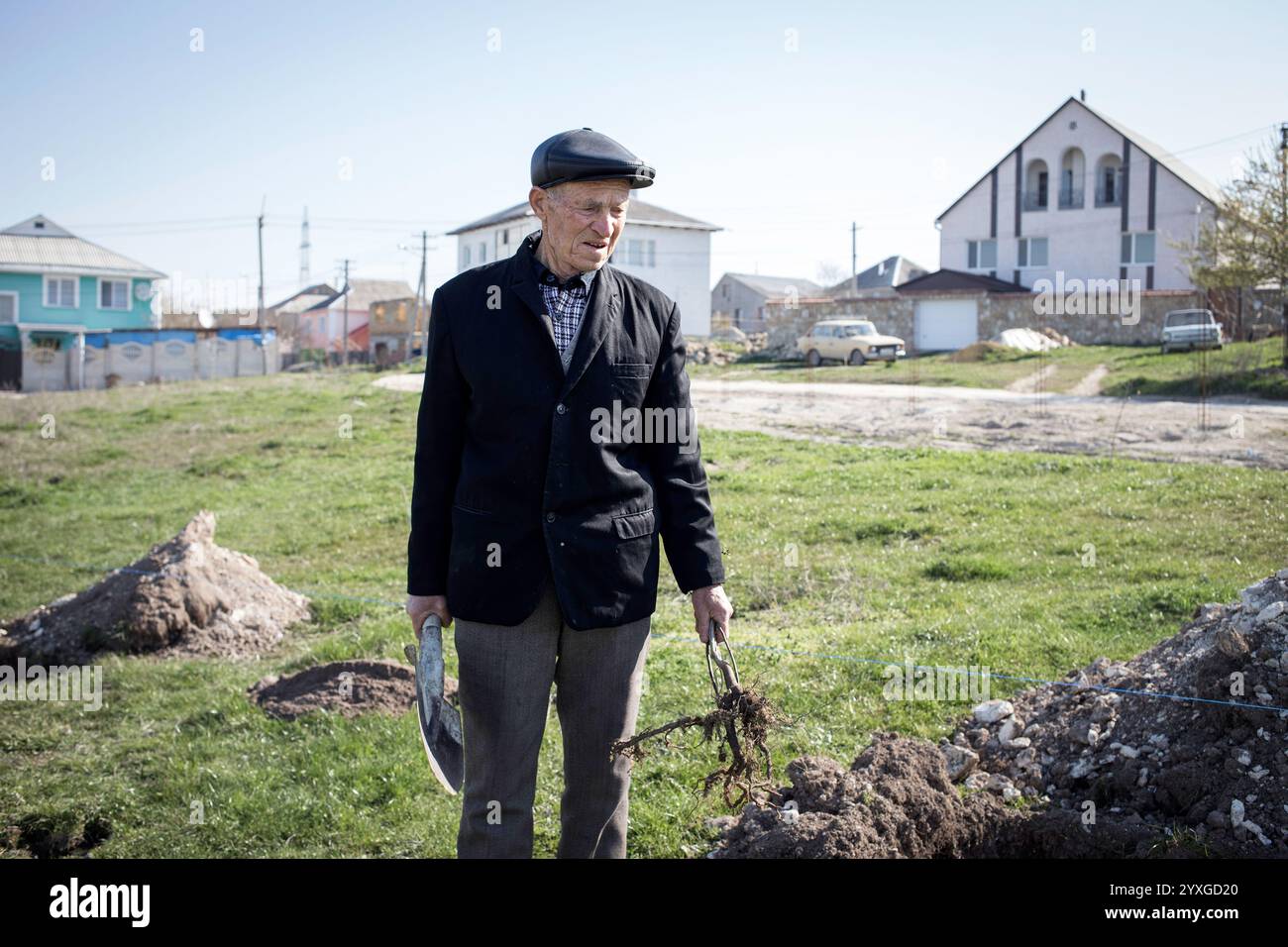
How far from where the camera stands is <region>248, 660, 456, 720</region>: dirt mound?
5.85 metres

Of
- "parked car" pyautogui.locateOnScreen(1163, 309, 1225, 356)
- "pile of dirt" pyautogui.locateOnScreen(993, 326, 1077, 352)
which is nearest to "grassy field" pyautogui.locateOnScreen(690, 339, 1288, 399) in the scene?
"parked car" pyautogui.locateOnScreen(1163, 309, 1225, 356)

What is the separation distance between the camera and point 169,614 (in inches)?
297

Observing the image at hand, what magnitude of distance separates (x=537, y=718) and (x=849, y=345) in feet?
107

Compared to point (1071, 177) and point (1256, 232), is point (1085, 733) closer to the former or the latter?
point (1256, 232)

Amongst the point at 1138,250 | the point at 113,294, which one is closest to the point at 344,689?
the point at 1138,250

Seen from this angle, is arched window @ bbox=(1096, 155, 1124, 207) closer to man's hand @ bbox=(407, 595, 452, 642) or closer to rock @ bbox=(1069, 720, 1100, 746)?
rock @ bbox=(1069, 720, 1100, 746)

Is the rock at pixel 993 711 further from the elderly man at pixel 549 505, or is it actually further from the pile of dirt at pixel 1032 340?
the pile of dirt at pixel 1032 340

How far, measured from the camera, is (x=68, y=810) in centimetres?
470

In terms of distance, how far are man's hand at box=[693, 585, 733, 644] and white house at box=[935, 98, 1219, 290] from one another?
4238 centimetres

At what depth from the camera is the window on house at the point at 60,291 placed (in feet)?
163

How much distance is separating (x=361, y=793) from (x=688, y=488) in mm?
2491
